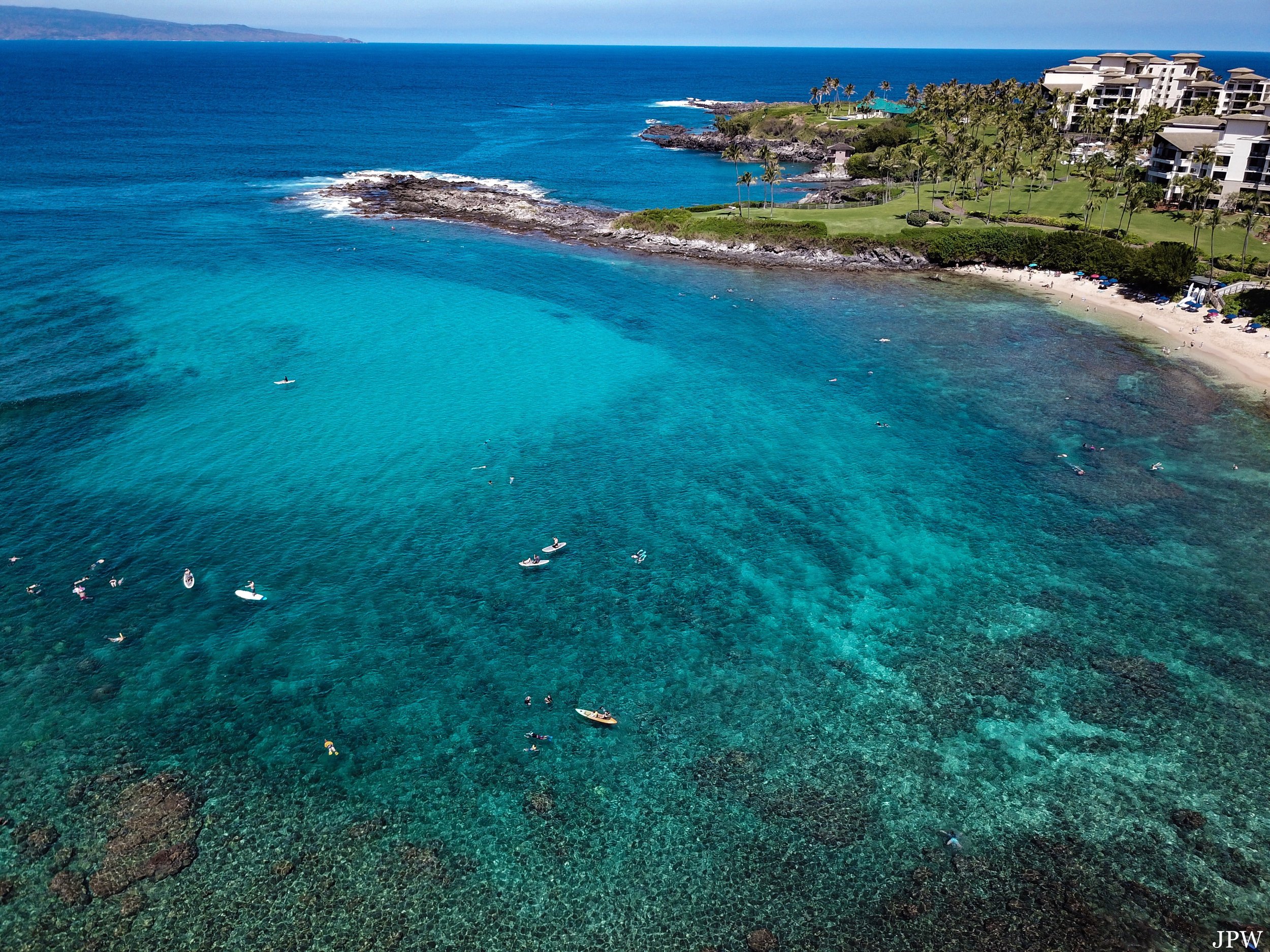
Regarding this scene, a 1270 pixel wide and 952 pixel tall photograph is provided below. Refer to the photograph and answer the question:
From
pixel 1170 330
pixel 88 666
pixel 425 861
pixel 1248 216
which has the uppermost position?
pixel 1248 216

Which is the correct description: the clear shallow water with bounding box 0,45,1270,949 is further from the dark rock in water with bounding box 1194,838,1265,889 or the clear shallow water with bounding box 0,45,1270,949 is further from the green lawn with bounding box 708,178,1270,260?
the green lawn with bounding box 708,178,1270,260

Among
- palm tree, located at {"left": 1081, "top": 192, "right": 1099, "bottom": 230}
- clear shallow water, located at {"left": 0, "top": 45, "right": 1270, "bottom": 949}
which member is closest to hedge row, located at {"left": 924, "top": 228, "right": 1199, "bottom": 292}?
palm tree, located at {"left": 1081, "top": 192, "right": 1099, "bottom": 230}

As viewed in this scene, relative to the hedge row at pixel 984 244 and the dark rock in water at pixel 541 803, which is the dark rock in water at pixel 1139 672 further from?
the hedge row at pixel 984 244

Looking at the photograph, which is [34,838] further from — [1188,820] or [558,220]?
[558,220]

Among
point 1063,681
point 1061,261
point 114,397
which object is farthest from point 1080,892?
point 1061,261

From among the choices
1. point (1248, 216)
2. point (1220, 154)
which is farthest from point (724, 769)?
point (1220, 154)

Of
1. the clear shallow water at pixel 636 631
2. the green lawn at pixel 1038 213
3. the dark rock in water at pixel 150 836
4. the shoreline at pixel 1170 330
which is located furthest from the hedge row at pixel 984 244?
the dark rock in water at pixel 150 836

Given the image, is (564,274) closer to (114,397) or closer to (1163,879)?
(114,397)
